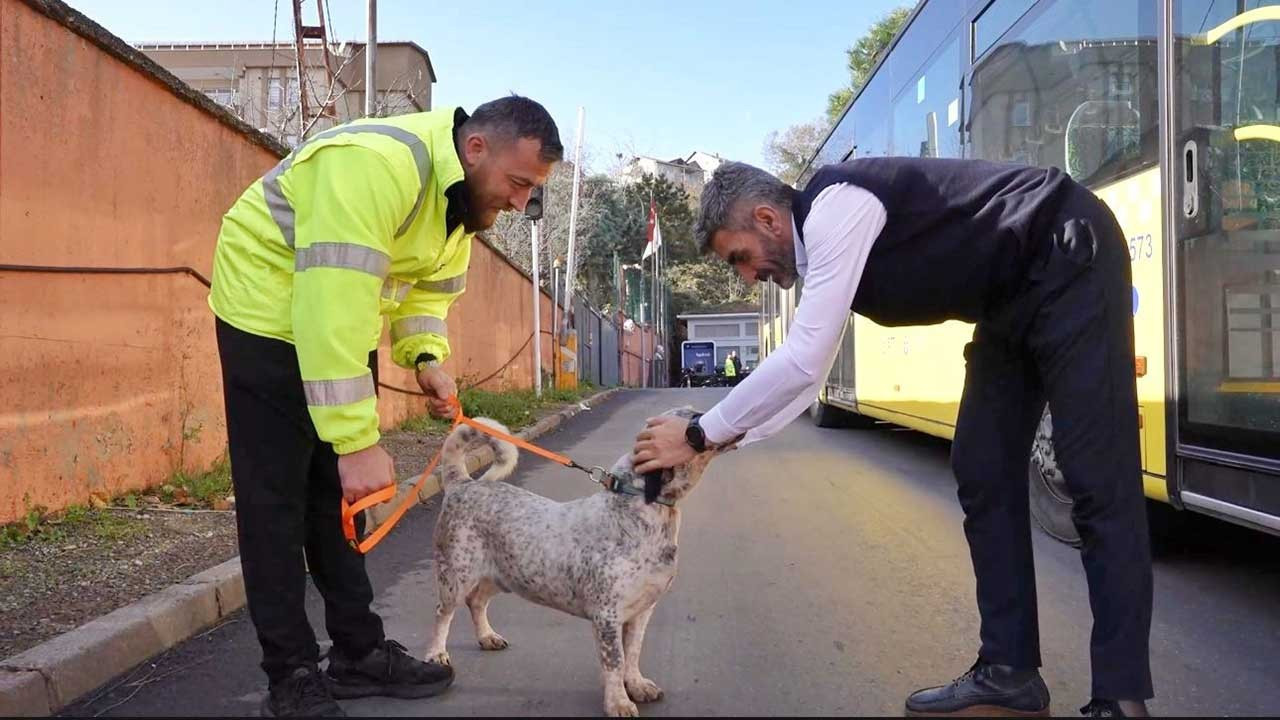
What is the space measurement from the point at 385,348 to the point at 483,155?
324 inches

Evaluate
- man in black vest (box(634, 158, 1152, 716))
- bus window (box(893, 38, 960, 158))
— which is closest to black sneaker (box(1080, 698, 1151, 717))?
man in black vest (box(634, 158, 1152, 716))

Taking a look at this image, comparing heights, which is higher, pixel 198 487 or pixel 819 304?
pixel 819 304

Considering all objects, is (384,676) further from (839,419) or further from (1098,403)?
(839,419)

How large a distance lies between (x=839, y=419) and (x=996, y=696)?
11539 mm

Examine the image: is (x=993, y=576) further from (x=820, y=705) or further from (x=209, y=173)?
(x=209, y=173)

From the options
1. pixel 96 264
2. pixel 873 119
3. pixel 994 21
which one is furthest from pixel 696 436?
pixel 873 119

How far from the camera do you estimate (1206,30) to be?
436cm

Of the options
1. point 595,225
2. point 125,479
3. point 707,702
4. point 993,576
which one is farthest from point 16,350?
point 595,225

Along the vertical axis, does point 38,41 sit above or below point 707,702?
above

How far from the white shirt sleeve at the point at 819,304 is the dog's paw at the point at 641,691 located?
1.01m

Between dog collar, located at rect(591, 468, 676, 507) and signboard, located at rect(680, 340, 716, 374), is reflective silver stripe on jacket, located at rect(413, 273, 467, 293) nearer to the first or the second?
dog collar, located at rect(591, 468, 676, 507)

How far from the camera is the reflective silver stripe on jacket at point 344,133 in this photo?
9.23ft

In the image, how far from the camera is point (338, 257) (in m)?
2.58

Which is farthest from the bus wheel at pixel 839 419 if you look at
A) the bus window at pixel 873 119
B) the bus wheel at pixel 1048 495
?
the bus wheel at pixel 1048 495
